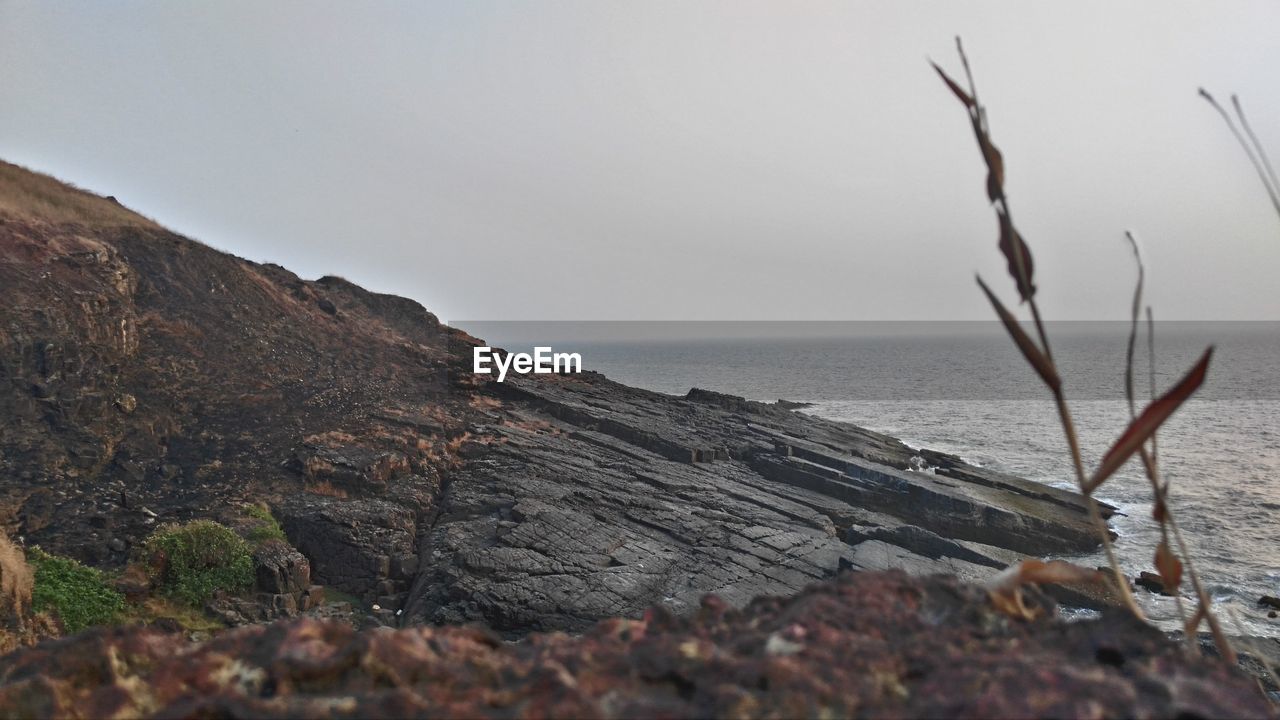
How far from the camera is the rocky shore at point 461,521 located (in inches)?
68.5

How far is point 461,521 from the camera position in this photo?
1648 cm

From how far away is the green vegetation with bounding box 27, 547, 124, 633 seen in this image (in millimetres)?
10836

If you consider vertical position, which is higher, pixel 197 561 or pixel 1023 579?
pixel 1023 579

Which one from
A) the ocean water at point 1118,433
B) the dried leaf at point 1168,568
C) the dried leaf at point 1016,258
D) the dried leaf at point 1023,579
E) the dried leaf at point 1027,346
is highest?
the dried leaf at point 1016,258

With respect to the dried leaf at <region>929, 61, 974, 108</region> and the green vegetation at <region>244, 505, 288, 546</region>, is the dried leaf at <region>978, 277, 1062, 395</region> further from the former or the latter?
the green vegetation at <region>244, 505, 288, 546</region>

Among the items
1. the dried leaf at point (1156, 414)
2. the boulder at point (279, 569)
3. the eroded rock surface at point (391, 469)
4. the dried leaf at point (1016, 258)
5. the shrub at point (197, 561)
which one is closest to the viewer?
the dried leaf at point (1156, 414)

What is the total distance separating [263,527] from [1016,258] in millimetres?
15821

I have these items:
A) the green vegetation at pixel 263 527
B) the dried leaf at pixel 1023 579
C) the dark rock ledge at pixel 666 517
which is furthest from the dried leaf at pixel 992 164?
the green vegetation at pixel 263 527

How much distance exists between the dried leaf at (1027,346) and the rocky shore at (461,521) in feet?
2.15

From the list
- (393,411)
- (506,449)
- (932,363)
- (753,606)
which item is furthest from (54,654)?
(932,363)

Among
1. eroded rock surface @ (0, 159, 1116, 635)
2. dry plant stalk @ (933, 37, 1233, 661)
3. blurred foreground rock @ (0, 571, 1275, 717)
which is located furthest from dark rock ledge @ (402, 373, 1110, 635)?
dry plant stalk @ (933, 37, 1233, 661)

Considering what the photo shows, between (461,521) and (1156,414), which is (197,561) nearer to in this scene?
(461,521)

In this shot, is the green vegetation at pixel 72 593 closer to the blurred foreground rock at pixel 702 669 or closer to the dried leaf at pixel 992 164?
the blurred foreground rock at pixel 702 669

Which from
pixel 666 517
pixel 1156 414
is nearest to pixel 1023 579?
pixel 1156 414
